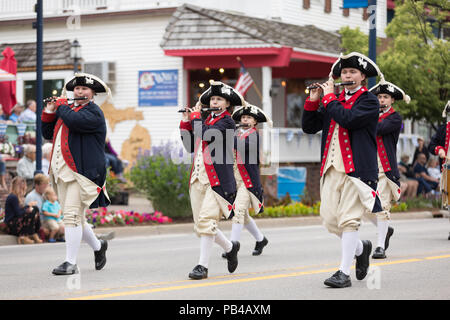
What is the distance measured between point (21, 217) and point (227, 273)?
536 centimetres

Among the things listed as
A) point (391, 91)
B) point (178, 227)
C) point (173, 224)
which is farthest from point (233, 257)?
point (173, 224)

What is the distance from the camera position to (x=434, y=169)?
1013 inches

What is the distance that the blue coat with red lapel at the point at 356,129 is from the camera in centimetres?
808

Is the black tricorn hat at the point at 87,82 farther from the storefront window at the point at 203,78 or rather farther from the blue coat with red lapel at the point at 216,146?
the storefront window at the point at 203,78

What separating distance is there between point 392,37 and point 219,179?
19.6 metres

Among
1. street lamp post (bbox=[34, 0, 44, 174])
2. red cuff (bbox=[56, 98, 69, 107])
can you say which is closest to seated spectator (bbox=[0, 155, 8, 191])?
street lamp post (bbox=[34, 0, 44, 174])

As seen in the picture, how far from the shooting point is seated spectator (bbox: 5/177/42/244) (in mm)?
13695

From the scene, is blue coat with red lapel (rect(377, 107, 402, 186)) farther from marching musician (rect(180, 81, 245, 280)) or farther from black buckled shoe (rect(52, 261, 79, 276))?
black buckled shoe (rect(52, 261, 79, 276))

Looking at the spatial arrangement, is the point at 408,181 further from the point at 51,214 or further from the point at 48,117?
the point at 48,117

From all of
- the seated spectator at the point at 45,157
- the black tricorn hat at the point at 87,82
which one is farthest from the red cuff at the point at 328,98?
the seated spectator at the point at 45,157

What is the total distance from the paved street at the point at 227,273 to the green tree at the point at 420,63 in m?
10.4

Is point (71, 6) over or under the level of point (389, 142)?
over

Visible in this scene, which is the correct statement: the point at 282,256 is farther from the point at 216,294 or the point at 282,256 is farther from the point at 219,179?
the point at 216,294
